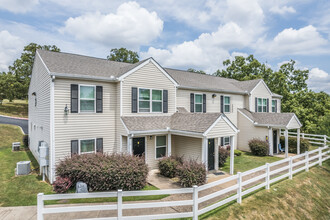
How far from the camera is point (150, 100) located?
1270cm

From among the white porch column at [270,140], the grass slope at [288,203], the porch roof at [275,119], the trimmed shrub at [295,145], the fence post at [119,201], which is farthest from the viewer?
the trimmed shrub at [295,145]

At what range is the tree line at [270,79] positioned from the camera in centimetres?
2650

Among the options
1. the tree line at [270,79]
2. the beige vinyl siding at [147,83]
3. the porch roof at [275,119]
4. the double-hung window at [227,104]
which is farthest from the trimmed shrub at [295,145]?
the beige vinyl siding at [147,83]

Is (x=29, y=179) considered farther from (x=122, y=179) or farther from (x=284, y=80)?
(x=284, y=80)

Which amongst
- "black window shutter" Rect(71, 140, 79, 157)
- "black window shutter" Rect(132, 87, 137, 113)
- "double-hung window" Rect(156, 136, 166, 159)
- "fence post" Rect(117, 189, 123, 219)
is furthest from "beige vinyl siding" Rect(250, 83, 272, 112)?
"fence post" Rect(117, 189, 123, 219)

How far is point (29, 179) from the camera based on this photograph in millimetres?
10281

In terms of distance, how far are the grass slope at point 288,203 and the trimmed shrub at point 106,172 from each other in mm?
3603

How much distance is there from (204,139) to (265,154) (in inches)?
357

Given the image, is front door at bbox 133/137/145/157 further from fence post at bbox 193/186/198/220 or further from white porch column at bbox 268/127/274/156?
white porch column at bbox 268/127/274/156

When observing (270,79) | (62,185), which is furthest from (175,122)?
(270,79)

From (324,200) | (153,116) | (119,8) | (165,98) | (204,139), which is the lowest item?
(324,200)

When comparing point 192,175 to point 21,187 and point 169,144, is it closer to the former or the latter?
point 169,144

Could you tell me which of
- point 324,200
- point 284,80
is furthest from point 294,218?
point 284,80

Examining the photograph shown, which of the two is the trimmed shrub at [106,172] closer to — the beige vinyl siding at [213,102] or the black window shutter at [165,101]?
the black window shutter at [165,101]
